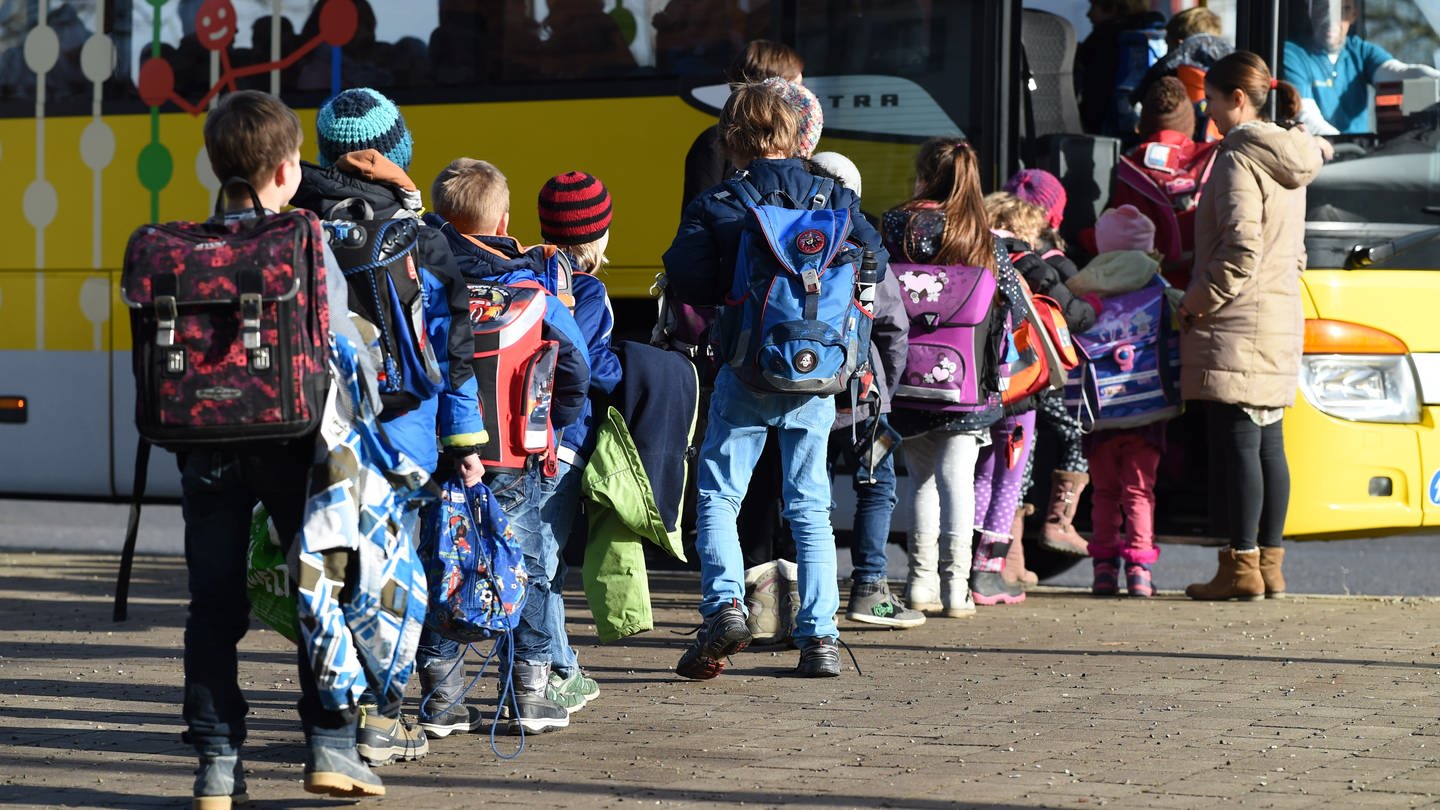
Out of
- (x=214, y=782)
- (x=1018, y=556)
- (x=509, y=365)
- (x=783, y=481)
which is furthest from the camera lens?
(x=1018, y=556)

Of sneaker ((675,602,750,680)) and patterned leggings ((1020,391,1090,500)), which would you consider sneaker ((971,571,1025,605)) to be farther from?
sneaker ((675,602,750,680))

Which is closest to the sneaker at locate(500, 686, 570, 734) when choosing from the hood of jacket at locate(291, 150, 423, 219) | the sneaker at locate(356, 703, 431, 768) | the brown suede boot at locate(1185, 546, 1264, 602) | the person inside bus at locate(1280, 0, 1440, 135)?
the sneaker at locate(356, 703, 431, 768)

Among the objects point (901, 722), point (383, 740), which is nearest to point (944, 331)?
point (901, 722)

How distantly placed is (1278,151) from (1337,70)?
0.79 meters

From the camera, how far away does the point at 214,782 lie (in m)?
4.44

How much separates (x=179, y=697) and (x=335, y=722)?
1.92 meters

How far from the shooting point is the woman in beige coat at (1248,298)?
321 inches

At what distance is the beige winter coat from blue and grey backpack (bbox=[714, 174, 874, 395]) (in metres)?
2.46

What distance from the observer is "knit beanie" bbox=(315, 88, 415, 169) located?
522cm

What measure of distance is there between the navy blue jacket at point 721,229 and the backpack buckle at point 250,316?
2.28 m

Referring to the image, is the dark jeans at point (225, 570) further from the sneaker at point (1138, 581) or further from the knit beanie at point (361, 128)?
the sneaker at point (1138, 581)

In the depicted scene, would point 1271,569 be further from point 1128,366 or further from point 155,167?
point 155,167

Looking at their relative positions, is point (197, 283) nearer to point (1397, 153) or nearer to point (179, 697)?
point (179, 697)

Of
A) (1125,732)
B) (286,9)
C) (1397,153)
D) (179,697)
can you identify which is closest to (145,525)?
(286,9)
